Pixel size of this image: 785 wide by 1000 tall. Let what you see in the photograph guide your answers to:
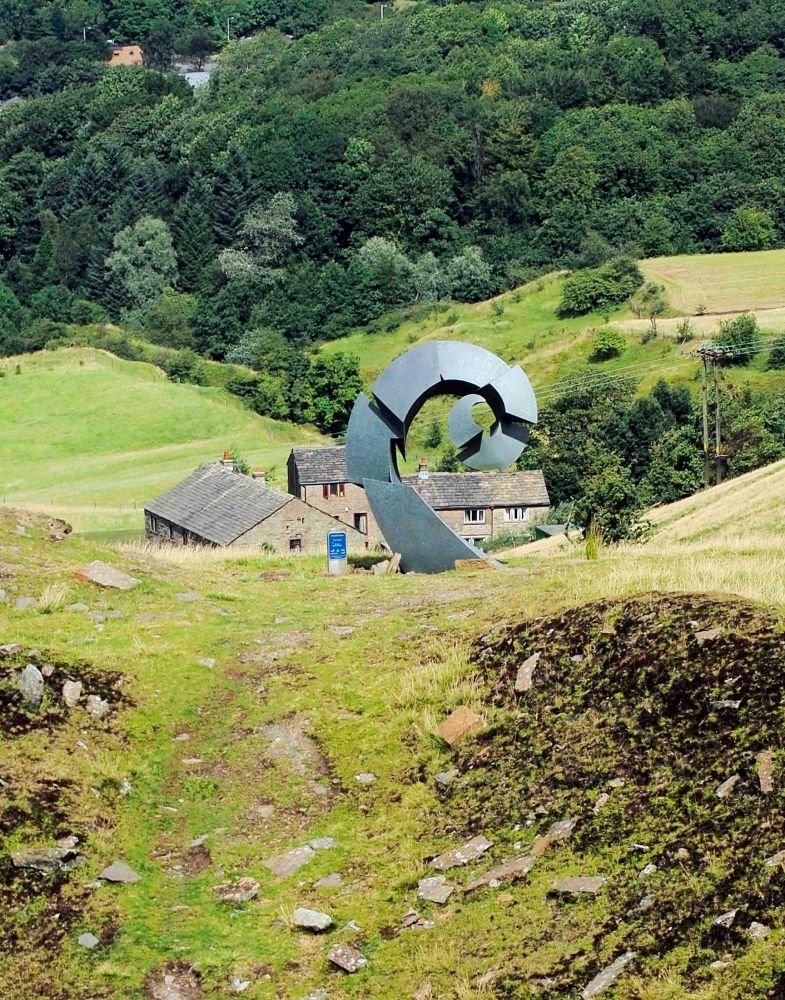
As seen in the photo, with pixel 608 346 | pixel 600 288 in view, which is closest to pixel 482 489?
pixel 608 346

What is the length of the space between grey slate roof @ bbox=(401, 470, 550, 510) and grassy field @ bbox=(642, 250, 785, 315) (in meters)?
35.5

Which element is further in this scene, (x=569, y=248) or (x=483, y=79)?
(x=483, y=79)

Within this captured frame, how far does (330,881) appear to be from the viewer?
1286 centimetres

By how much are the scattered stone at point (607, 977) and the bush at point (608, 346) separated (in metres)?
80.3

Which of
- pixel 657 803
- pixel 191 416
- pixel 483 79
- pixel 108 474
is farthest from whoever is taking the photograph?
pixel 483 79

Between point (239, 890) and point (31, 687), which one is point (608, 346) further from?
point (239, 890)

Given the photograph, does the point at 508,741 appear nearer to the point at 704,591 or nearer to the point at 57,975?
the point at 704,591

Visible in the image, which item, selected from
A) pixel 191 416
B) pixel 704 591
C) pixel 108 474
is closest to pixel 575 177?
pixel 191 416

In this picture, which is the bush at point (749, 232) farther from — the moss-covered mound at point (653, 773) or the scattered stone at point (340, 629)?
the moss-covered mound at point (653, 773)

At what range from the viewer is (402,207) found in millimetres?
131125

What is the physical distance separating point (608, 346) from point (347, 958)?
80.0m

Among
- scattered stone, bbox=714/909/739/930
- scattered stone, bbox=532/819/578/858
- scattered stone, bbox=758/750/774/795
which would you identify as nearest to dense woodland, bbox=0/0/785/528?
scattered stone, bbox=532/819/578/858

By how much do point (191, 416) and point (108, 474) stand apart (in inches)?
408

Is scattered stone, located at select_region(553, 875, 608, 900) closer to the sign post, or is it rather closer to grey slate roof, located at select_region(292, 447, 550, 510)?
the sign post
